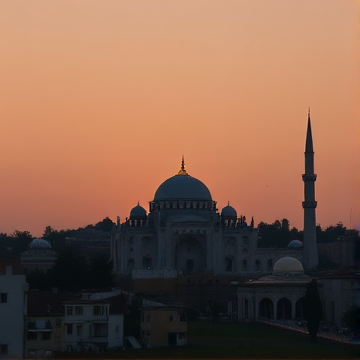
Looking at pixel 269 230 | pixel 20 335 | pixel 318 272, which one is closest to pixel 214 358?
pixel 20 335

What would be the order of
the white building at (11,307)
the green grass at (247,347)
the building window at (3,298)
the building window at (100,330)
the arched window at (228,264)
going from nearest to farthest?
the green grass at (247,347) → the white building at (11,307) → the building window at (3,298) → the building window at (100,330) → the arched window at (228,264)

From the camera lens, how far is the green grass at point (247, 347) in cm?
5406

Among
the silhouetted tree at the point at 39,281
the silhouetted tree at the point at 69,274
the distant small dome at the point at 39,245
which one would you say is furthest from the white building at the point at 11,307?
the distant small dome at the point at 39,245

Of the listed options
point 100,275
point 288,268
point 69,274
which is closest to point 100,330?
point 100,275

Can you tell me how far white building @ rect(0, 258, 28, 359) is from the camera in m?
55.6

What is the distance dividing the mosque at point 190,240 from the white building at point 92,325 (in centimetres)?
5818

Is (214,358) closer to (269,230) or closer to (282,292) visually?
(282,292)

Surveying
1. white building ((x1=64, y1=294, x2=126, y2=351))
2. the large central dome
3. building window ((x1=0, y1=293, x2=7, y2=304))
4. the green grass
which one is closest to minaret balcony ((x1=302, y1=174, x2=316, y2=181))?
the large central dome

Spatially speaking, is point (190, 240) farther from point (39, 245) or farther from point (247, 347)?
point (247, 347)

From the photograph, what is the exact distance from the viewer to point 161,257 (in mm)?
122562

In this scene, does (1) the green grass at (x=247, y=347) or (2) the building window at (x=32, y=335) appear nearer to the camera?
(1) the green grass at (x=247, y=347)

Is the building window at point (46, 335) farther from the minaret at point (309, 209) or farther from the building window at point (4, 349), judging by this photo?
the minaret at point (309, 209)

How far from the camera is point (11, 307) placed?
5669 centimetres

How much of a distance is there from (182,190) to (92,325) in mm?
67136
